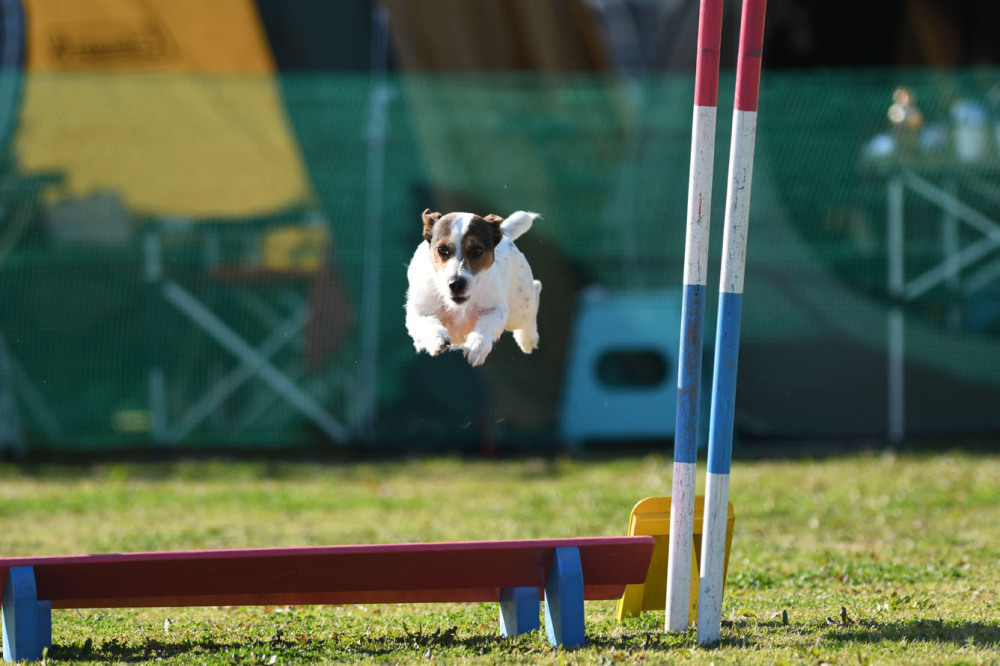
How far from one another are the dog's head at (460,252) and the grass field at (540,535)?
5.87 feet

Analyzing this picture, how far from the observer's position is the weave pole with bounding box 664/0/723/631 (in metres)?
5.10

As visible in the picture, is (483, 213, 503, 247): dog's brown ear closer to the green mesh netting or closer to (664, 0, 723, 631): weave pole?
(664, 0, 723, 631): weave pole

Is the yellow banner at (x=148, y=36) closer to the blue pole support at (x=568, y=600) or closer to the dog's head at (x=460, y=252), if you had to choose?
the blue pole support at (x=568, y=600)

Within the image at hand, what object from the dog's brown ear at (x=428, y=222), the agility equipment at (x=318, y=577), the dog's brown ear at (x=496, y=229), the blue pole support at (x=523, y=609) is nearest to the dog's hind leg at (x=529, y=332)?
the dog's brown ear at (x=496, y=229)

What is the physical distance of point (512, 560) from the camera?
5.44 metres

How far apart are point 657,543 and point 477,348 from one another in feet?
6.46

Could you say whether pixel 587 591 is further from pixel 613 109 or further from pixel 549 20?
pixel 549 20

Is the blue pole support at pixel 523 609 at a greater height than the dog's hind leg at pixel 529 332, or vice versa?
the dog's hind leg at pixel 529 332

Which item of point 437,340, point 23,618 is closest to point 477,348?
point 437,340

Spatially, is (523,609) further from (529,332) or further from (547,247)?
(547,247)

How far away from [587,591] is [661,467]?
17.9 feet

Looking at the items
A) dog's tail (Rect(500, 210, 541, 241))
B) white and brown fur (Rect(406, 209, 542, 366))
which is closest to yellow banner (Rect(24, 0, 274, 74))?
dog's tail (Rect(500, 210, 541, 241))

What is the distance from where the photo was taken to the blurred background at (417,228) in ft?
37.2

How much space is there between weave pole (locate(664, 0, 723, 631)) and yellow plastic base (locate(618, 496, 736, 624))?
215mm
